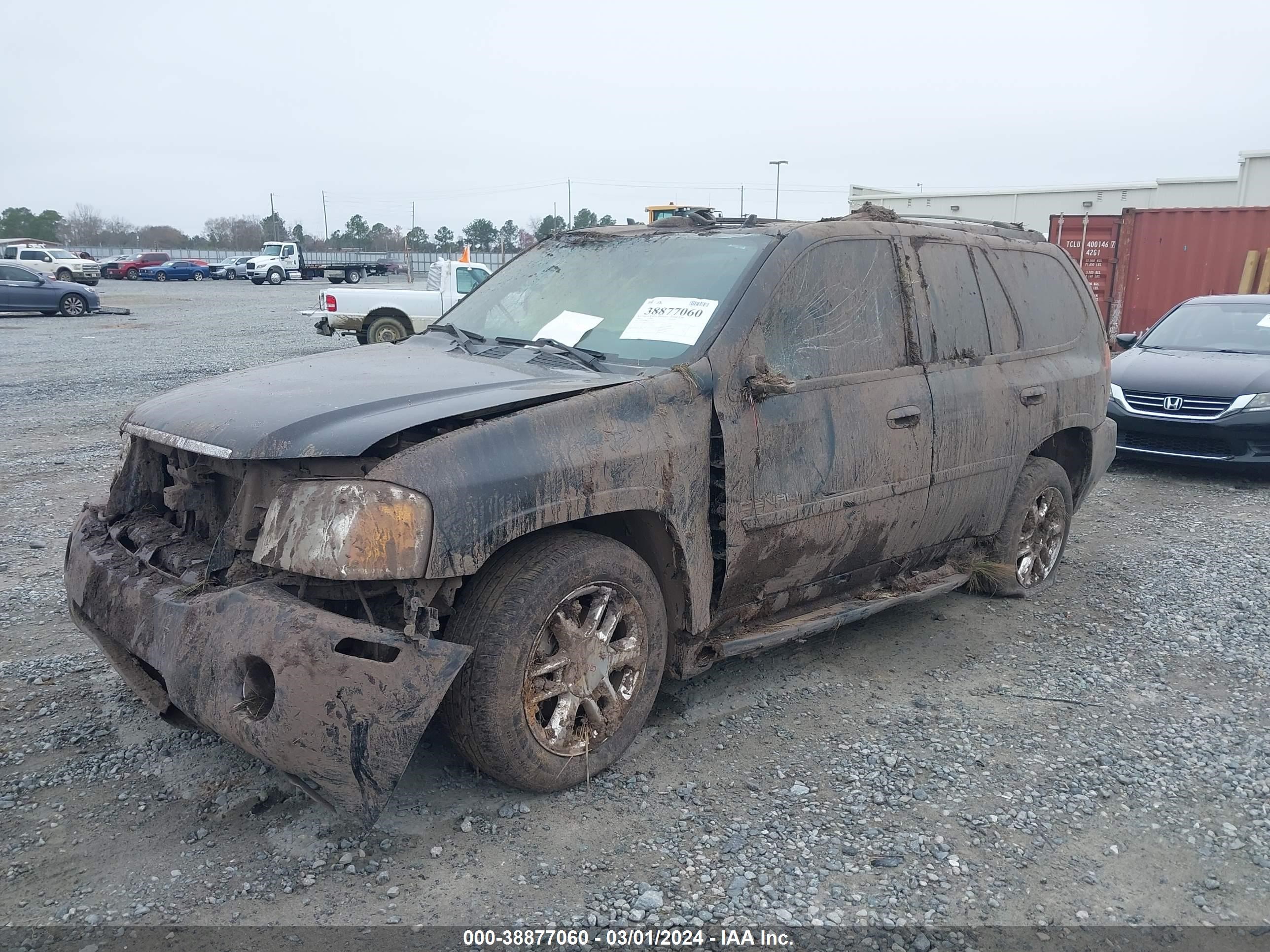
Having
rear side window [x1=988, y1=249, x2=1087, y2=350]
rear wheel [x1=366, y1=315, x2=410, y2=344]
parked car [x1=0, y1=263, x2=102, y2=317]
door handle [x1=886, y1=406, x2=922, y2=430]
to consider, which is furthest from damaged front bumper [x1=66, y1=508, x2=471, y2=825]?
parked car [x1=0, y1=263, x2=102, y2=317]

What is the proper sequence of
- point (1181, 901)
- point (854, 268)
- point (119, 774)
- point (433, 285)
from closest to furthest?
point (1181, 901)
point (119, 774)
point (854, 268)
point (433, 285)

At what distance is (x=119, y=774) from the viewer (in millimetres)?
3295

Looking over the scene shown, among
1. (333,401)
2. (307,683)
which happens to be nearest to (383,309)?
(333,401)

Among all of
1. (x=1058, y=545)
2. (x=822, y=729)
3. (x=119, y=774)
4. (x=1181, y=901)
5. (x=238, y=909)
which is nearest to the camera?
(x=238, y=909)

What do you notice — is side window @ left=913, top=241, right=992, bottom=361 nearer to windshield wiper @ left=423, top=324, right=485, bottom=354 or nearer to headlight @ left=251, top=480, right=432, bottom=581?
windshield wiper @ left=423, top=324, right=485, bottom=354

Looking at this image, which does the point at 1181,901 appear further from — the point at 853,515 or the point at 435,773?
the point at 435,773

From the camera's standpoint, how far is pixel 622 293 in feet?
13.2

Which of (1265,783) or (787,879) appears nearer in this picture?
(787,879)

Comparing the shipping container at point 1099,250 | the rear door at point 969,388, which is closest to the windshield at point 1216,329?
the rear door at point 969,388

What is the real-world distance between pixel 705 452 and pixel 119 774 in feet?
7.48

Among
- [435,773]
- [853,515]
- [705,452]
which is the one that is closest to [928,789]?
[853,515]

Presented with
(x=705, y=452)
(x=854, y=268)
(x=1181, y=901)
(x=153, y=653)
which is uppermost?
(x=854, y=268)

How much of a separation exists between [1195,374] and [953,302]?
5275 mm

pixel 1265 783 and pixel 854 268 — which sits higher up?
pixel 854 268
